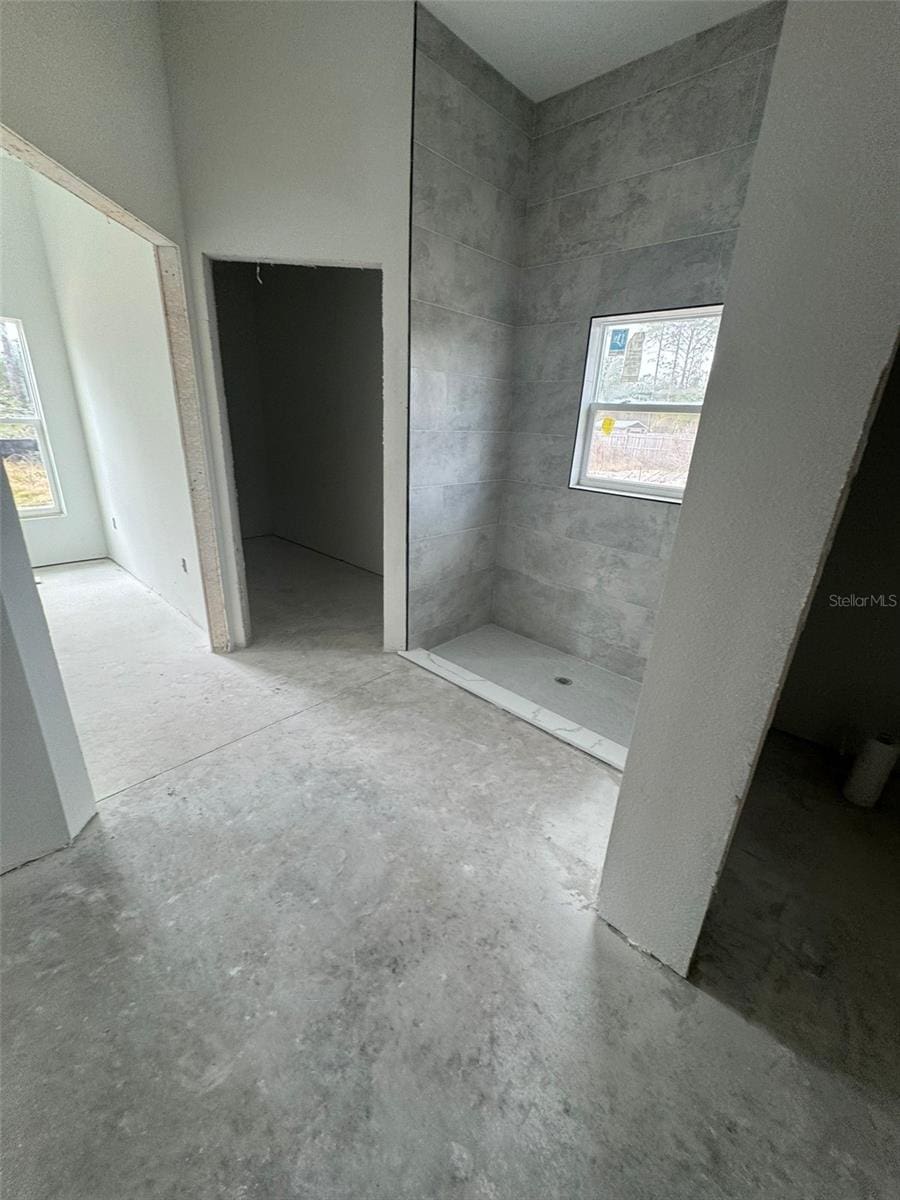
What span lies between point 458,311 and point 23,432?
4127 millimetres

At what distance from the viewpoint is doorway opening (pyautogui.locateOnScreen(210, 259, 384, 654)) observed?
13.4ft

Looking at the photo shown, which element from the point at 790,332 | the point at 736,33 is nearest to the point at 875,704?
the point at 790,332

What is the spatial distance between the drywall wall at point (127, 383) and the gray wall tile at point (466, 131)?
1.57 meters

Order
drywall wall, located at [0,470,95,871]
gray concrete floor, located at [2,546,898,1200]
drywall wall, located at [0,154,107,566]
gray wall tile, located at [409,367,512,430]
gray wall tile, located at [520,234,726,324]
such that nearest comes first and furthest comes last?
gray concrete floor, located at [2,546,898,1200] → drywall wall, located at [0,470,95,871] → gray wall tile, located at [520,234,726,324] → gray wall tile, located at [409,367,512,430] → drywall wall, located at [0,154,107,566]

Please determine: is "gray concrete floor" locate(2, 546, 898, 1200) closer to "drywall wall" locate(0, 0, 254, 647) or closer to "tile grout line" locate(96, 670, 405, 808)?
"tile grout line" locate(96, 670, 405, 808)

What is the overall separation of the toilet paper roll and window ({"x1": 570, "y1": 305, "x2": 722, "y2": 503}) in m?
1.45

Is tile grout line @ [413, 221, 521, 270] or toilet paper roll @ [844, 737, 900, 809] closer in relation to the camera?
toilet paper roll @ [844, 737, 900, 809]

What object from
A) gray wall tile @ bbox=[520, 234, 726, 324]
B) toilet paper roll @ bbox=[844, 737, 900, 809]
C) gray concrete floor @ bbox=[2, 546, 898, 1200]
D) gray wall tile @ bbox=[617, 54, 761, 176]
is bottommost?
gray concrete floor @ bbox=[2, 546, 898, 1200]

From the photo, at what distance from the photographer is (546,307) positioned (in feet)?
9.53

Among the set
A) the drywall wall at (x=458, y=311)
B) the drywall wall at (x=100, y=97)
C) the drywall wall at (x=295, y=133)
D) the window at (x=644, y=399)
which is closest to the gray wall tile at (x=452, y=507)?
the drywall wall at (x=458, y=311)

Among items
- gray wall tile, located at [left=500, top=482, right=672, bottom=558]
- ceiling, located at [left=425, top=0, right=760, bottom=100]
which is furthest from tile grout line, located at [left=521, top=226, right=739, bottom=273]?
gray wall tile, located at [left=500, top=482, right=672, bottom=558]

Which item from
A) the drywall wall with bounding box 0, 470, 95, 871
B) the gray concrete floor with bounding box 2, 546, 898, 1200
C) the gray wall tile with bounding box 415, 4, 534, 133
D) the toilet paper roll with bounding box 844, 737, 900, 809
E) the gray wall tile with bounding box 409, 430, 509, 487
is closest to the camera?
the gray concrete floor with bounding box 2, 546, 898, 1200

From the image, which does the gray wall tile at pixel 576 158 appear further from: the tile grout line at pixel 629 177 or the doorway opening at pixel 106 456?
the doorway opening at pixel 106 456

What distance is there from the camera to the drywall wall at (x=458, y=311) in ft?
7.77
